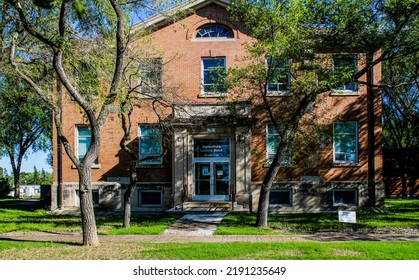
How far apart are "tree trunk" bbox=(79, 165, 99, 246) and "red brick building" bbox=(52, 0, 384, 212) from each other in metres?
8.40

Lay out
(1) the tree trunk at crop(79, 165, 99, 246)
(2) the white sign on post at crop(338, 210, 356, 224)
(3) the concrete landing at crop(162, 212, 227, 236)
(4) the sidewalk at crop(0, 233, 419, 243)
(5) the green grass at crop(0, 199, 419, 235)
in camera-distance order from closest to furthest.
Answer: (1) the tree trunk at crop(79, 165, 99, 246) → (4) the sidewalk at crop(0, 233, 419, 243) → (2) the white sign on post at crop(338, 210, 356, 224) → (3) the concrete landing at crop(162, 212, 227, 236) → (5) the green grass at crop(0, 199, 419, 235)

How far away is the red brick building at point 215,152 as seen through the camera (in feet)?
65.9

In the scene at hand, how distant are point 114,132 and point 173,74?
4097 millimetres

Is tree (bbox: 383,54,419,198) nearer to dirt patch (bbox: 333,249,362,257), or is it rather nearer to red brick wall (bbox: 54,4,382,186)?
red brick wall (bbox: 54,4,382,186)

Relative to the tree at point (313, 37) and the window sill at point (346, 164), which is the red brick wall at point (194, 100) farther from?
the tree at point (313, 37)

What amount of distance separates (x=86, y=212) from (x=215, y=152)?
32.9ft

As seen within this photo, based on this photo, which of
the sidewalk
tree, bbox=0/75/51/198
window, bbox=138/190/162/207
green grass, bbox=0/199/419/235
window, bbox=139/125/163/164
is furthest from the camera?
tree, bbox=0/75/51/198

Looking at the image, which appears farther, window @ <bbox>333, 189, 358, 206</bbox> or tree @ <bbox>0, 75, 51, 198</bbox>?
tree @ <bbox>0, 75, 51, 198</bbox>

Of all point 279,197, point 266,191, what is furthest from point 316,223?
point 279,197

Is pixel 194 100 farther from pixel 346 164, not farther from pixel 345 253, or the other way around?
pixel 345 253

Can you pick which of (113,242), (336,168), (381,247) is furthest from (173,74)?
(381,247)

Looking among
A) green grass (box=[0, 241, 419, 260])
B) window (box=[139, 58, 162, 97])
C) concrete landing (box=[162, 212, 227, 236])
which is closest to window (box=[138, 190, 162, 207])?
concrete landing (box=[162, 212, 227, 236])

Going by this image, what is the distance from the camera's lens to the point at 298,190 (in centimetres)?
2056

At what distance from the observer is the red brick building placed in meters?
20.1
